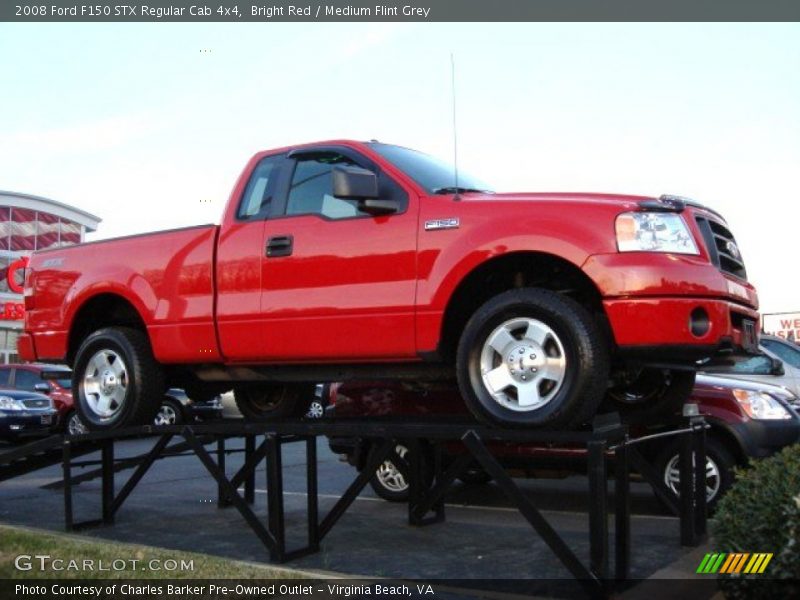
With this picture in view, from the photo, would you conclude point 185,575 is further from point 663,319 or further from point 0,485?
point 0,485

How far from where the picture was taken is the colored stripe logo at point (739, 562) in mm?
4172

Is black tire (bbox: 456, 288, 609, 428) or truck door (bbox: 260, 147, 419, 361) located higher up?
truck door (bbox: 260, 147, 419, 361)

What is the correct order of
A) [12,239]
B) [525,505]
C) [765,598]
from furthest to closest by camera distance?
[12,239] → [525,505] → [765,598]

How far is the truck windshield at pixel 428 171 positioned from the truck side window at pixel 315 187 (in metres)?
0.29

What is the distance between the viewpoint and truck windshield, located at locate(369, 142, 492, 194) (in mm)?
5754

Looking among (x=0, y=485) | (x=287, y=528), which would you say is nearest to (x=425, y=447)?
(x=287, y=528)

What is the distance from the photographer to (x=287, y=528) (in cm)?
746

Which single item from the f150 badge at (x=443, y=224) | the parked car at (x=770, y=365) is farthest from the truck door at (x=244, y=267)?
the parked car at (x=770, y=365)

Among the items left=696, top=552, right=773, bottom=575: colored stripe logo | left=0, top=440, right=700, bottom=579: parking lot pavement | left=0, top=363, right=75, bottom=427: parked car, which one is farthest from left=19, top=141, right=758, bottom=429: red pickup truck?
left=0, top=363, right=75, bottom=427: parked car

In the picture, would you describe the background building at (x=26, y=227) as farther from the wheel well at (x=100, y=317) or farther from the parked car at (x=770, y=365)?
the parked car at (x=770, y=365)

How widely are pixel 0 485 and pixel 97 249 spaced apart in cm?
496

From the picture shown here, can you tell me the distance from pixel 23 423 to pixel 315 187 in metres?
10.8

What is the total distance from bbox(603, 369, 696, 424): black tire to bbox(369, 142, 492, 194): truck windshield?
1.68 meters

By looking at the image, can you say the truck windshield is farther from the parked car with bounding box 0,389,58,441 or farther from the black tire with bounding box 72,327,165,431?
the parked car with bounding box 0,389,58,441
